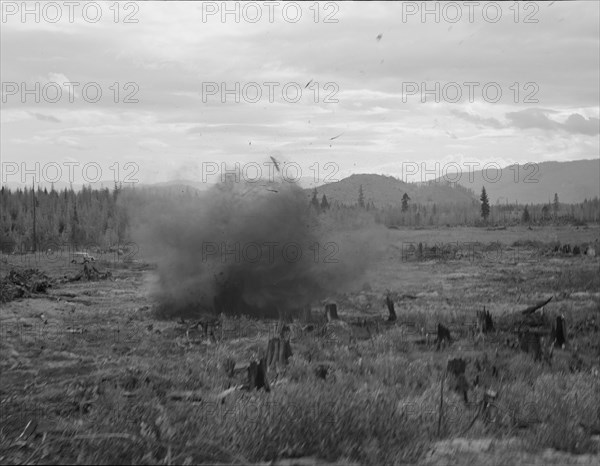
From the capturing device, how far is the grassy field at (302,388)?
6926 mm

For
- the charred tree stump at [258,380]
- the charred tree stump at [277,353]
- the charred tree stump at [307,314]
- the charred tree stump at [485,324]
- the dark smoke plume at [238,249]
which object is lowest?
the charred tree stump at [307,314]

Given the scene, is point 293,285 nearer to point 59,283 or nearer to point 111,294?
point 111,294

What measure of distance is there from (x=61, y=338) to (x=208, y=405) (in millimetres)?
10761

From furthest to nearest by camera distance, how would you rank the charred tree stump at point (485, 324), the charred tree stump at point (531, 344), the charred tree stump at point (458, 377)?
the charred tree stump at point (485, 324) < the charred tree stump at point (531, 344) < the charred tree stump at point (458, 377)

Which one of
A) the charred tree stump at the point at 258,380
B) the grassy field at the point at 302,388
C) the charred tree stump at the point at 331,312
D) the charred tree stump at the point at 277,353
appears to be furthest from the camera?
the charred tree stump at the point at 331,312

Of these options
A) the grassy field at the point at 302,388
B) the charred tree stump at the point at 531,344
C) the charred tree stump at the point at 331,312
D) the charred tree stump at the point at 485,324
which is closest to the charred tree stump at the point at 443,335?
the grassy field at the point at 302,388

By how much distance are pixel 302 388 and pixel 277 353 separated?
441 cm

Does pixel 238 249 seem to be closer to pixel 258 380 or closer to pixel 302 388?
pixel 258 380

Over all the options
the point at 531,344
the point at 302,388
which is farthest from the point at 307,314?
the point at 302,388

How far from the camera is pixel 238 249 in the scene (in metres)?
22.6

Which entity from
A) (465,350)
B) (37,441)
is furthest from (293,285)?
(37,441)

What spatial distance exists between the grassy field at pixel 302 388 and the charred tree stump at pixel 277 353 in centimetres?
29

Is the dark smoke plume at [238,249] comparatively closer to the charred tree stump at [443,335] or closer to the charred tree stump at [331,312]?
the charred tree stump at [331,312]

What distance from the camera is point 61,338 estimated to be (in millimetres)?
18766
